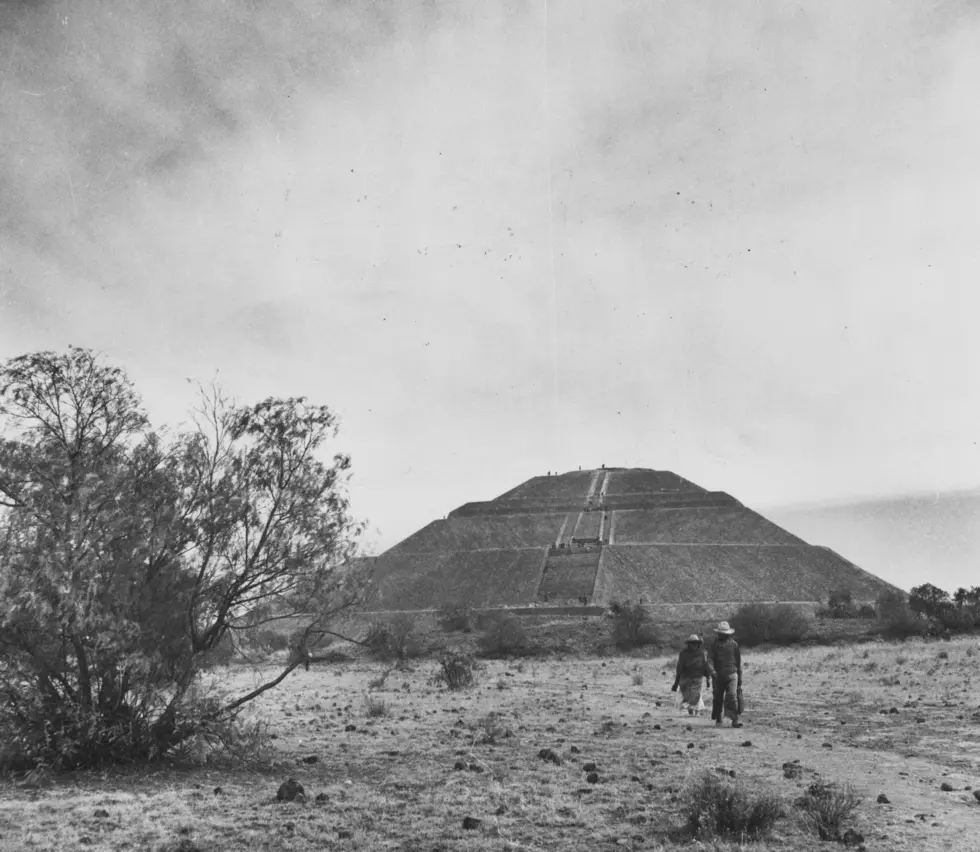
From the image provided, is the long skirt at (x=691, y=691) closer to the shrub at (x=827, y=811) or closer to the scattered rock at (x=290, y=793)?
the shrub at (x=827, y=811)

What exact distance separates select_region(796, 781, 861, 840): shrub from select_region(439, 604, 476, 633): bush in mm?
62919

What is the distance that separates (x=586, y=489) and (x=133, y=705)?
145875mm

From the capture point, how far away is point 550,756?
11883 millimetres

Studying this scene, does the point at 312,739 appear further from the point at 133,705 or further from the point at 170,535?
the point at 170,535

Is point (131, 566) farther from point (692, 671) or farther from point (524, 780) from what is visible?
point (692, 671)

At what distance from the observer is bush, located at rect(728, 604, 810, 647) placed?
54.2 metres

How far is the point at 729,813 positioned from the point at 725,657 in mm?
7809

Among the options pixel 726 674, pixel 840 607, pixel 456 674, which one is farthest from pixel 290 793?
pixel 840 607

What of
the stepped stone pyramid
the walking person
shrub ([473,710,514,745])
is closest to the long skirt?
the walking person

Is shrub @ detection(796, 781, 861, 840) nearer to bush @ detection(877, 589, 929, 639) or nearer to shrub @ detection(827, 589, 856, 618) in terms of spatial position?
bush @ detection(877, 589, 929, 639)

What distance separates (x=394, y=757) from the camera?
12758mm

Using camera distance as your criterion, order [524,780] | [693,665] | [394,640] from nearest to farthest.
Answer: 1. [524,780]
2. [693,665]
3. [394,640]

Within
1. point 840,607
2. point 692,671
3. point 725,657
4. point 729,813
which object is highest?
point 840,607

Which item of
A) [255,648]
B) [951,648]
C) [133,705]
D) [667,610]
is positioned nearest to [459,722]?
[255,648]
